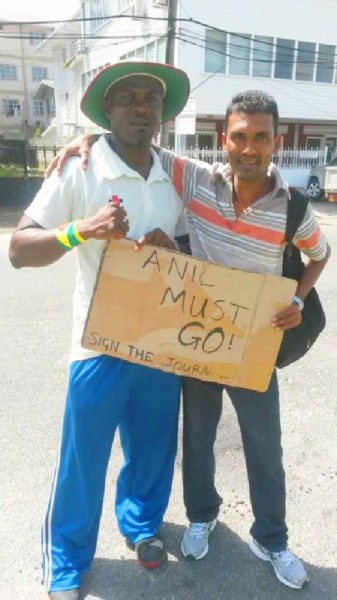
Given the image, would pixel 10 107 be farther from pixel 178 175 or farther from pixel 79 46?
pixel 178 175

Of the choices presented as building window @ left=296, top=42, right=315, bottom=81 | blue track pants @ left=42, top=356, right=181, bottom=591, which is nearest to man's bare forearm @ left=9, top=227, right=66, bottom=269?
blue track pants @ left=42, top=356, right=181, bottom=591

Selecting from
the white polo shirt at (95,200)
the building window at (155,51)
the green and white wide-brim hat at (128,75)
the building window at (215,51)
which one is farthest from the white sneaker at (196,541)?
the building window at (215,51)

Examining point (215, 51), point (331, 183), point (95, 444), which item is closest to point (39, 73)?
point (215, 51)

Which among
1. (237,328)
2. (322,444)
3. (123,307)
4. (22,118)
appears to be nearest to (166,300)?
(123,307)

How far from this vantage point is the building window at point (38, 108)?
139 ft

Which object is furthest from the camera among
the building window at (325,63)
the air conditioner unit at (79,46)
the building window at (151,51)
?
the air conditioner unit at (79,46)

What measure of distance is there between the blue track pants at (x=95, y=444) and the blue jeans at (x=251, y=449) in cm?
8

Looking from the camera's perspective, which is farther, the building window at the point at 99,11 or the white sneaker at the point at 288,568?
the building window at the point at 99,11

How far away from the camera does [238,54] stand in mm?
16500

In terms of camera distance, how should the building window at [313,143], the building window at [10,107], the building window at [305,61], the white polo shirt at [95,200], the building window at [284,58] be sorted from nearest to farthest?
the white polo shirt at [95,200], the building window at [284,58], the building window at [305,61], the building window at [313,143], the building window at [10,107]

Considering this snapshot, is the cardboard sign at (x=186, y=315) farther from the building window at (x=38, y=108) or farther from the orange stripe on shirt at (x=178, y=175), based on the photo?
the building window at (x=38, y=108)

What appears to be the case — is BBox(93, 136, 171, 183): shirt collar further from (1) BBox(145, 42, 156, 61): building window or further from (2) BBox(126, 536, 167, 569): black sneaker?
(1) BBox(145, 42, 156, 61): building window

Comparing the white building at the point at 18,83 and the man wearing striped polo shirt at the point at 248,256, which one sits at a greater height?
the white building at the point at 18,83

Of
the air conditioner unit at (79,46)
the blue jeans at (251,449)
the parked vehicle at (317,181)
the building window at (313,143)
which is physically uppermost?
the air conditioner unit at (79,46)
